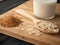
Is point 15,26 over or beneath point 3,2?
over

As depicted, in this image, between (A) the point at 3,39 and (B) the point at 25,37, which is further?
(A) the point at 3,39

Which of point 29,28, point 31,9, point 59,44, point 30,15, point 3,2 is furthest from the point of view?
point 3,2

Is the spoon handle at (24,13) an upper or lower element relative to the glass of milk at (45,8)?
lower

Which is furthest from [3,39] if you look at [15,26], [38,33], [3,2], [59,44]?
[3,2]

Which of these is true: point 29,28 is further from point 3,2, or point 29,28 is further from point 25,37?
point 3,2

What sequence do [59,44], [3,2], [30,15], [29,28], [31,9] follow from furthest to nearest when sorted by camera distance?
1. [3,2]
2. [31,9]
3. [30,15]
4. [29,28]
5. [59,44]

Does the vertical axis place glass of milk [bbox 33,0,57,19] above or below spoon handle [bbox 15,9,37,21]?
above
